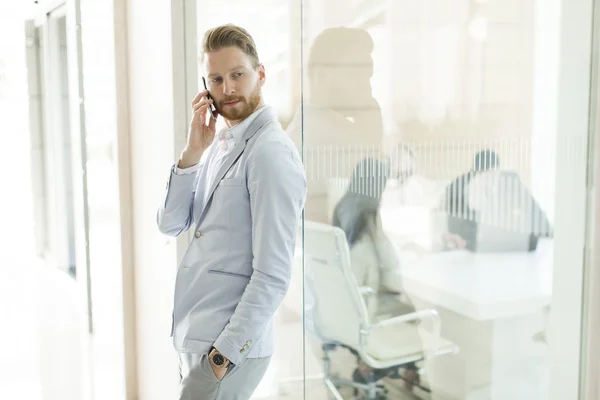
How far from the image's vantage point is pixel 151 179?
8.90 ft

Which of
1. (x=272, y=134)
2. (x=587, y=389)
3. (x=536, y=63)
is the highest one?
(x=536, y=63)

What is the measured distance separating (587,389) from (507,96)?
603 mm

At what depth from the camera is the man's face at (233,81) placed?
1.50 metres

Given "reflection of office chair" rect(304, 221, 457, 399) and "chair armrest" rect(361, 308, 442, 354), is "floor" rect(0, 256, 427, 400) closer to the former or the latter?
"reflection of office chair" rect(304, 221, 457, 399)

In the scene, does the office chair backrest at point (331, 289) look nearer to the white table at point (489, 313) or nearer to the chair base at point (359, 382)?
the chair base at point (359, 382)

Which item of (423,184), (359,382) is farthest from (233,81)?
(359,382)

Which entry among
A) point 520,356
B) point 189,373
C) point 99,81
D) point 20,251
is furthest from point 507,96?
point 20,251

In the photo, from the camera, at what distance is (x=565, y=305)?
1389 mm

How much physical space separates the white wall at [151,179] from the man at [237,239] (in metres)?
0.98

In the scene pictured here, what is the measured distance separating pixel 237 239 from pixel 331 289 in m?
0.46

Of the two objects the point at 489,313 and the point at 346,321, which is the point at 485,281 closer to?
the point at 489,313

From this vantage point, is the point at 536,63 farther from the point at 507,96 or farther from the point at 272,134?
the point at 272,134

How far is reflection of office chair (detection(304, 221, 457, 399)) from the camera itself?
5.44 ft

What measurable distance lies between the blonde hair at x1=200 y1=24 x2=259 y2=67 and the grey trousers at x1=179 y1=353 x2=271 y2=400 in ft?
2.15
